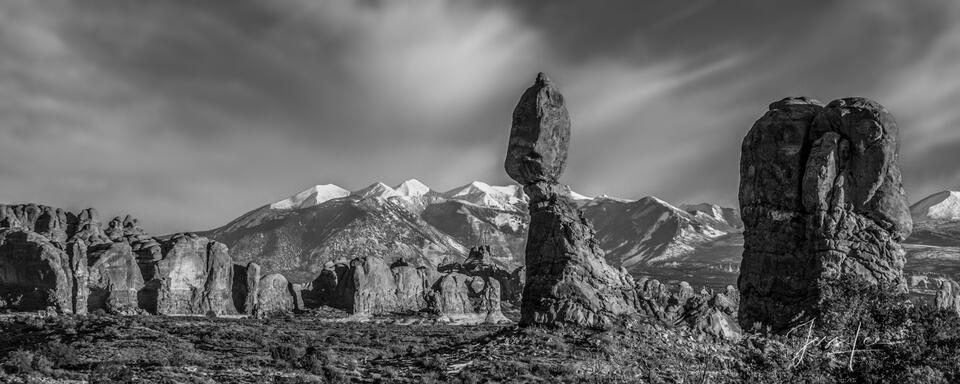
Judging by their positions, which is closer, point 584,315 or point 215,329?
point 584,315

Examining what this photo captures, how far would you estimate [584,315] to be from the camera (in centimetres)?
4594

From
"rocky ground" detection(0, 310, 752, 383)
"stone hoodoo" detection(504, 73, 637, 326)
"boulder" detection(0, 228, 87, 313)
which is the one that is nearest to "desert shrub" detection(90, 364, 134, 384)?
"rocky ground" detection(0, 310, 752, 383)

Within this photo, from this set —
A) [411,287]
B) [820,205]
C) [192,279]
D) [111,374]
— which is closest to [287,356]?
[111,374]

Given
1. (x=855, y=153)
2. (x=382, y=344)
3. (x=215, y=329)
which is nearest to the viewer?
(x=855, y=153)

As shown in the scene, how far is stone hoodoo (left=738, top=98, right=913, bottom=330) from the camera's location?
4325cm

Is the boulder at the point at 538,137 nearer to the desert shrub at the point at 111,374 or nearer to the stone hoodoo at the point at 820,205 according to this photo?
the stone hoodoo at the point at 820,205

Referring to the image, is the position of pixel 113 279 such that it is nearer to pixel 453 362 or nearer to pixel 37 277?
pixel 37 277

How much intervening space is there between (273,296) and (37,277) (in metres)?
38.6

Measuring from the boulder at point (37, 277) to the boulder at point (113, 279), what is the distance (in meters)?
3.31

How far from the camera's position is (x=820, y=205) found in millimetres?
43719

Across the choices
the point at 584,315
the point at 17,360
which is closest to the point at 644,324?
the point at 584,315

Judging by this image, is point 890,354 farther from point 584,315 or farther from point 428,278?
point 428,278

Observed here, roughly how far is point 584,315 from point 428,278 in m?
113

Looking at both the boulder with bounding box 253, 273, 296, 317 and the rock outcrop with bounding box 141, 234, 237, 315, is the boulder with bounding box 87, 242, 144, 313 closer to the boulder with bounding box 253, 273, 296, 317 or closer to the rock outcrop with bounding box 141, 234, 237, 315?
the rock outcrop with bounding box 141, 234, 237, 315
